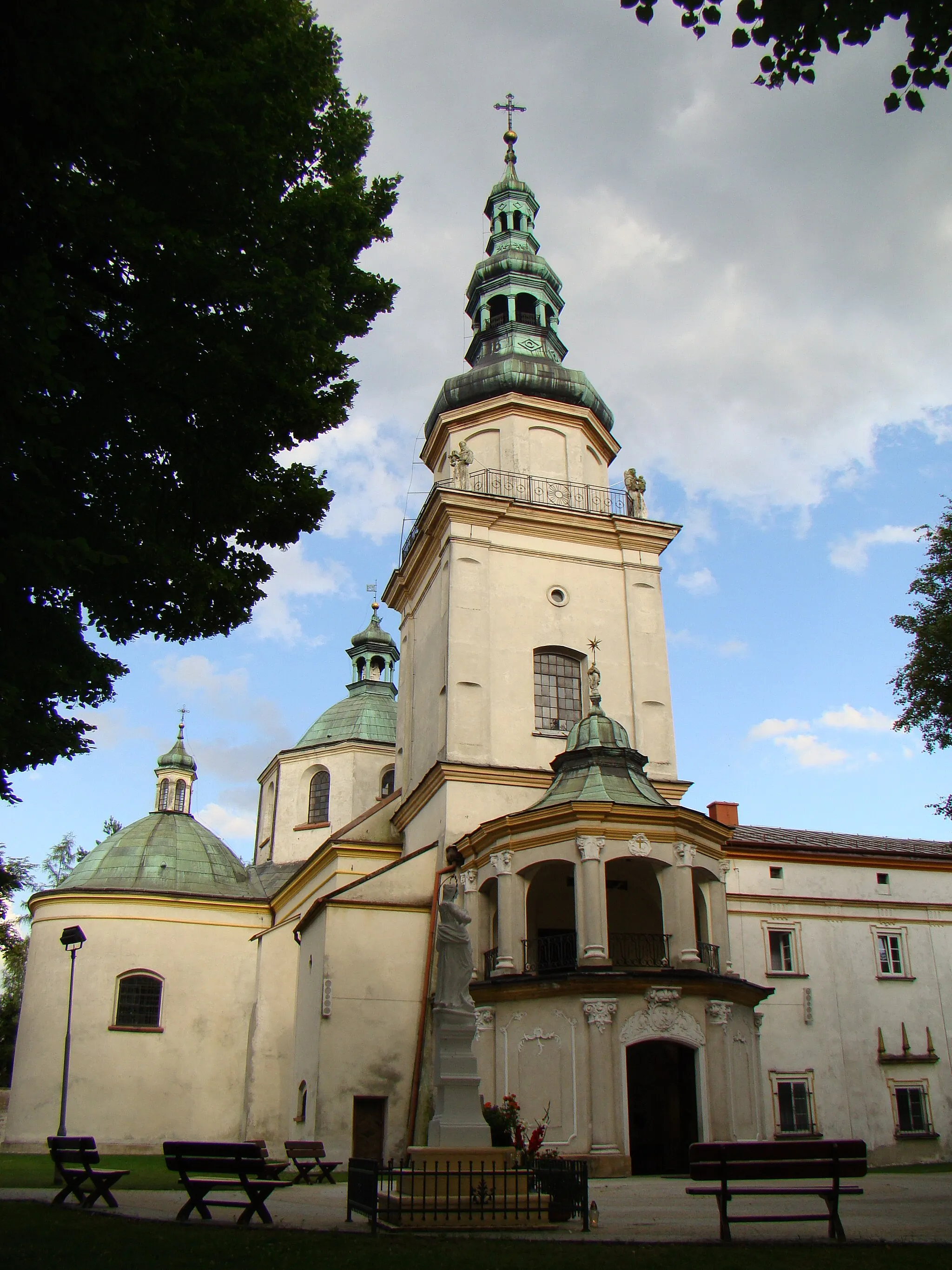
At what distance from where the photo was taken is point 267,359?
9.68 metres

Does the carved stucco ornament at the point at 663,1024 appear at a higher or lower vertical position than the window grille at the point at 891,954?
lower

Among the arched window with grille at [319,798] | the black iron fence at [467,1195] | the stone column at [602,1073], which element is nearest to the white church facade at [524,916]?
the stone column at [602,1073]

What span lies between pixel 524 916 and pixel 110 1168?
1197 cm

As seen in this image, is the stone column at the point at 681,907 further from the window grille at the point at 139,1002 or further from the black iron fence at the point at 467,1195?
the window grille at the point at 139,1002

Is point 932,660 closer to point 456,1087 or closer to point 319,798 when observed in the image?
point 456,1087

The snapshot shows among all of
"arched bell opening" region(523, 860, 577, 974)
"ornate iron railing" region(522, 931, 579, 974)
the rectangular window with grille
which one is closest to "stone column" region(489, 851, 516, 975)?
"ornate iron railing" region(522, 931, 579, 974)

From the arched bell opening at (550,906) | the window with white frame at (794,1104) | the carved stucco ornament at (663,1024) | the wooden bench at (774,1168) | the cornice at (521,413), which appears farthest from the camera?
the cornice at (521,413)

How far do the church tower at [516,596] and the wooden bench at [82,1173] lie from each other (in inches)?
446

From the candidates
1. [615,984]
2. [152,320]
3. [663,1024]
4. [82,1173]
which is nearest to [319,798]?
[615,984]

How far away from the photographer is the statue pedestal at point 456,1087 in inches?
473

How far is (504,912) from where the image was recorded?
20.2 metres

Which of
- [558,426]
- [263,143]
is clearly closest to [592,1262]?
[263,143]

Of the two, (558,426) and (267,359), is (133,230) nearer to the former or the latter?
(267,359)

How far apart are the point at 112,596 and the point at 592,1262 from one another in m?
6.90
